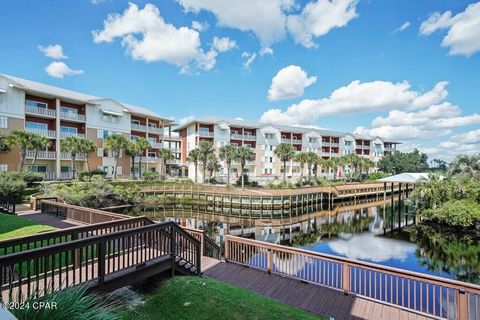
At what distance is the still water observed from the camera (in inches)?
530

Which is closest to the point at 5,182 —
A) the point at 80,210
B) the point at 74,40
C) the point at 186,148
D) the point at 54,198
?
the point at 54,198

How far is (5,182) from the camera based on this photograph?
16.3m

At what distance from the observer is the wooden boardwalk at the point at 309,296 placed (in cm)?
580

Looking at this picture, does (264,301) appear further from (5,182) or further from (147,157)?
(147,157)

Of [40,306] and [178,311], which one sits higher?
[40,306]

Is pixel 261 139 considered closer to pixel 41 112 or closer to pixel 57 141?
pixel 57 141

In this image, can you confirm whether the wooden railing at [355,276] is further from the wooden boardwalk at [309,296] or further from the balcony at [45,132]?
the balcony at [45,132]

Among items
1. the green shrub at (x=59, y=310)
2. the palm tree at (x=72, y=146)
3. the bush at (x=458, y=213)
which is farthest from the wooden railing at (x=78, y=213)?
the bush at (x=458, y=213)

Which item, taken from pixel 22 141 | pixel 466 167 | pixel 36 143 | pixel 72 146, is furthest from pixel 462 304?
pixel 72 146

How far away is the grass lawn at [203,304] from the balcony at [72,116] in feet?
110

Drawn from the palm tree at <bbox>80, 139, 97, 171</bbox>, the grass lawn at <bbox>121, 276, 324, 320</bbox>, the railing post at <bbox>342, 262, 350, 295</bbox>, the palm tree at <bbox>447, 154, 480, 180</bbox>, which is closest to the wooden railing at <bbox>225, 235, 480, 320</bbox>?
the railing post at <bbox>342, 262, 350, 295</bbox>

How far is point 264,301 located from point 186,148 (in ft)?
146

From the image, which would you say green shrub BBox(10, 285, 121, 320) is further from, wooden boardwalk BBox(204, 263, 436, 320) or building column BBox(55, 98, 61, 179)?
building column BBox(55, 98, 61, 179)

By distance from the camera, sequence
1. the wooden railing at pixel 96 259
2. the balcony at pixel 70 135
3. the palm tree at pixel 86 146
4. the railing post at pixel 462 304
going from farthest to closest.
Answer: the balcony at pixel 70 135
the palm tree at pixel 86 146
the railing post at pixel 462 304
the wooden railing at pixel 96 259
